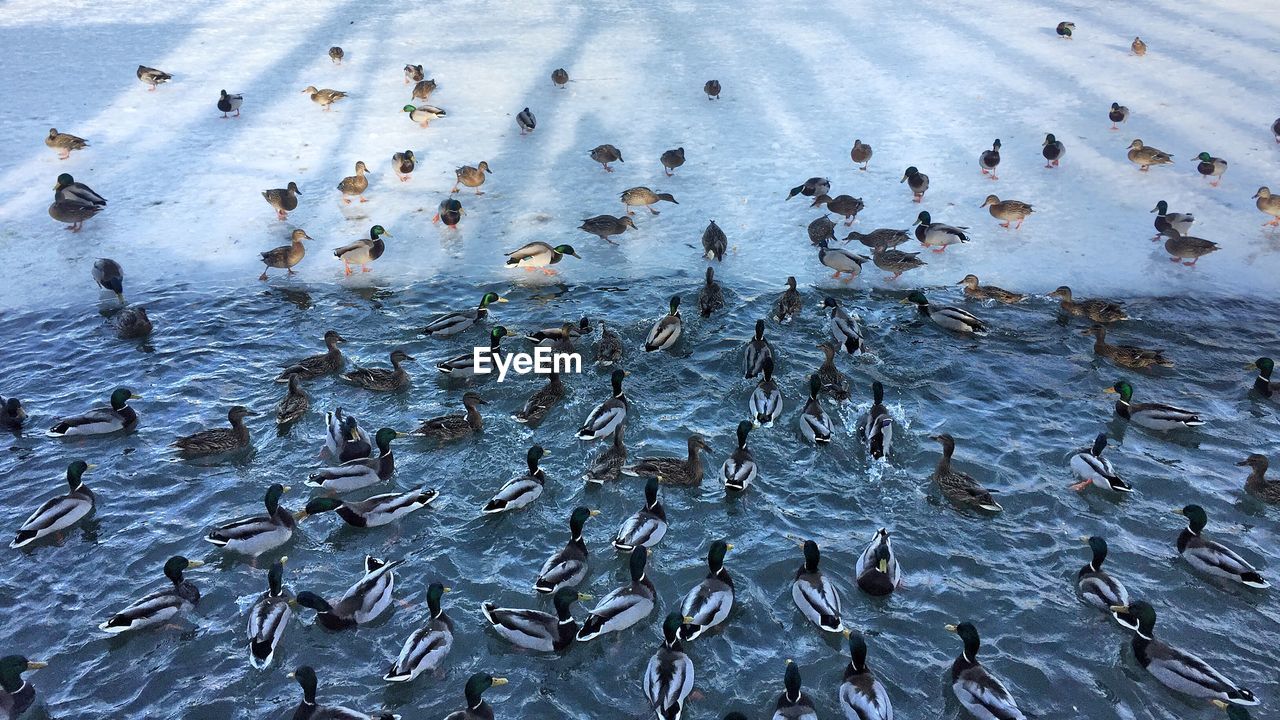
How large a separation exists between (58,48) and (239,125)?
6503 millimetres

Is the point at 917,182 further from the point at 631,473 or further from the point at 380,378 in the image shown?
the point at 380,378

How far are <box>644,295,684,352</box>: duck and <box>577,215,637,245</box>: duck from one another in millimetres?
2475

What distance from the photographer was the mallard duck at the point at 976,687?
20.5 ft

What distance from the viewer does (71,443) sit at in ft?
30.4

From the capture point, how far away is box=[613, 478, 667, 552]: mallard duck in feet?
26.1

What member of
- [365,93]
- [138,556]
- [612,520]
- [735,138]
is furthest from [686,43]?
[138,556]

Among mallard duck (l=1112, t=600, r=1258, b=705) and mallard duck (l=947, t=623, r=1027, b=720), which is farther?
mallard duck (l=1112, t=600, r=1258, b=705)

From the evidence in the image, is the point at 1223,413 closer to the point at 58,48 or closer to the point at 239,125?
the point at 239,125

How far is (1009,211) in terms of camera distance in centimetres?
1307

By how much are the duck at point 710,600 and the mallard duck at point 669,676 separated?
18 centimetres

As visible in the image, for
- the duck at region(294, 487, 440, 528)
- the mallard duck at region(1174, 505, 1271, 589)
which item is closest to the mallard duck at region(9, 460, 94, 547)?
the duck at region(294, 487, 440, 528)

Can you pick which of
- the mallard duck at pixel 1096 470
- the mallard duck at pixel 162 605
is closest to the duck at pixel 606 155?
the mallard duck at pixel 1096 470

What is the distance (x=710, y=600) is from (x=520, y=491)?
2155mm

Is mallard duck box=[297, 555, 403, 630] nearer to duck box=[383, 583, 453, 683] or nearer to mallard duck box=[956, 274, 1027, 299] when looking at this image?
duck box=[383, 583, 453, 683]
